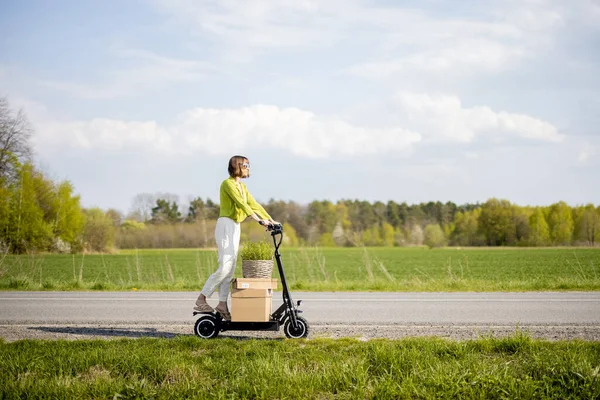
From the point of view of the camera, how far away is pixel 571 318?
9.20 m

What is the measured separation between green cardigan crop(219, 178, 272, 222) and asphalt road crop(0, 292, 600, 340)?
1.86 metres

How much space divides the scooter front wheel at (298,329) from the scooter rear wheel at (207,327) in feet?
2.79

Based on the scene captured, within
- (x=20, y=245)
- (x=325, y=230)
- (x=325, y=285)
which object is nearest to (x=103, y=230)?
(x=20, y=245)

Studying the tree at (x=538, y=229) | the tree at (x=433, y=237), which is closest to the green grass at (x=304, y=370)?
the tree at (x=433, y=237)

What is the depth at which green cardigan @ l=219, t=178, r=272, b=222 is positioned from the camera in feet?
23.0

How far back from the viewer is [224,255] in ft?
23.5

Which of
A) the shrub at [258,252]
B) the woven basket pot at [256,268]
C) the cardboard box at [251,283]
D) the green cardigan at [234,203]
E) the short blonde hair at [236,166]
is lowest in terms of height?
the cardboard box at [251,283]

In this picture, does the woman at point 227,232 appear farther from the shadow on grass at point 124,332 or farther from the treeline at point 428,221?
the treeline at point 428,221

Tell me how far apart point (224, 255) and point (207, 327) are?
35.4 inches

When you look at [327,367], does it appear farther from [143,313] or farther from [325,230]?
[325,230]

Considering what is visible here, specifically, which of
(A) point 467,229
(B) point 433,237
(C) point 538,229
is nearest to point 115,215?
(B) point 433,237

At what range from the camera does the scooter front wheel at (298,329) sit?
7.05 meters

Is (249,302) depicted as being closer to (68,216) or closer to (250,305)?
(250,305)

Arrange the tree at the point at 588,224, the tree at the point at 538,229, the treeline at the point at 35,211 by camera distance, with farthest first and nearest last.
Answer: the tree at the point at 588,224, the tree at the point at 538,229, the treeline at the point at 35,211
